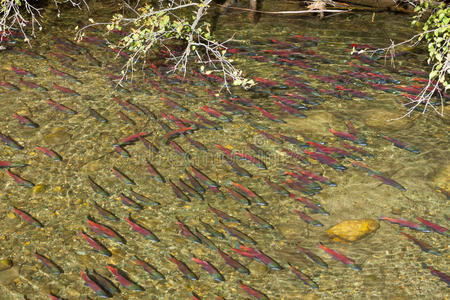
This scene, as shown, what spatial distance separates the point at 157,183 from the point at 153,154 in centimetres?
66

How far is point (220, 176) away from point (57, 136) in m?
2.49

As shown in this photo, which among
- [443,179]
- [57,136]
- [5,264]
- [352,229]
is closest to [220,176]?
[352,229]

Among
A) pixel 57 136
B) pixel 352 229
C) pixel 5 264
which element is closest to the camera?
pixel 5 264

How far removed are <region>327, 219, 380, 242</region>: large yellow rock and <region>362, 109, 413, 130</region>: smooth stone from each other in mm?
2304

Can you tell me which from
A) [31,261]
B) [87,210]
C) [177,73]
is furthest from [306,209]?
[177,73]

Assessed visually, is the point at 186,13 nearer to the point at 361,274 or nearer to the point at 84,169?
the point at 84,169

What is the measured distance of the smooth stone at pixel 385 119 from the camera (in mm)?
7214

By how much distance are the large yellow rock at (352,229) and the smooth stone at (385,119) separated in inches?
90.7

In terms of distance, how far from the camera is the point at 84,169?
20.1 ft

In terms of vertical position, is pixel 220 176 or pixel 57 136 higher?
pixel 57 136

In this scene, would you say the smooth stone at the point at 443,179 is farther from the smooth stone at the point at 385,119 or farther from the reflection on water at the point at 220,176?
the smooth stone at the point at 385,119

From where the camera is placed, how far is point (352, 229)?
5.24 metres

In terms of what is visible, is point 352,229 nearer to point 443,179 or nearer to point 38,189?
point 443,179

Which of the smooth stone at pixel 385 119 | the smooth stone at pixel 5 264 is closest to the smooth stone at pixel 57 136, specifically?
the smooth stone at pixel 5 264
